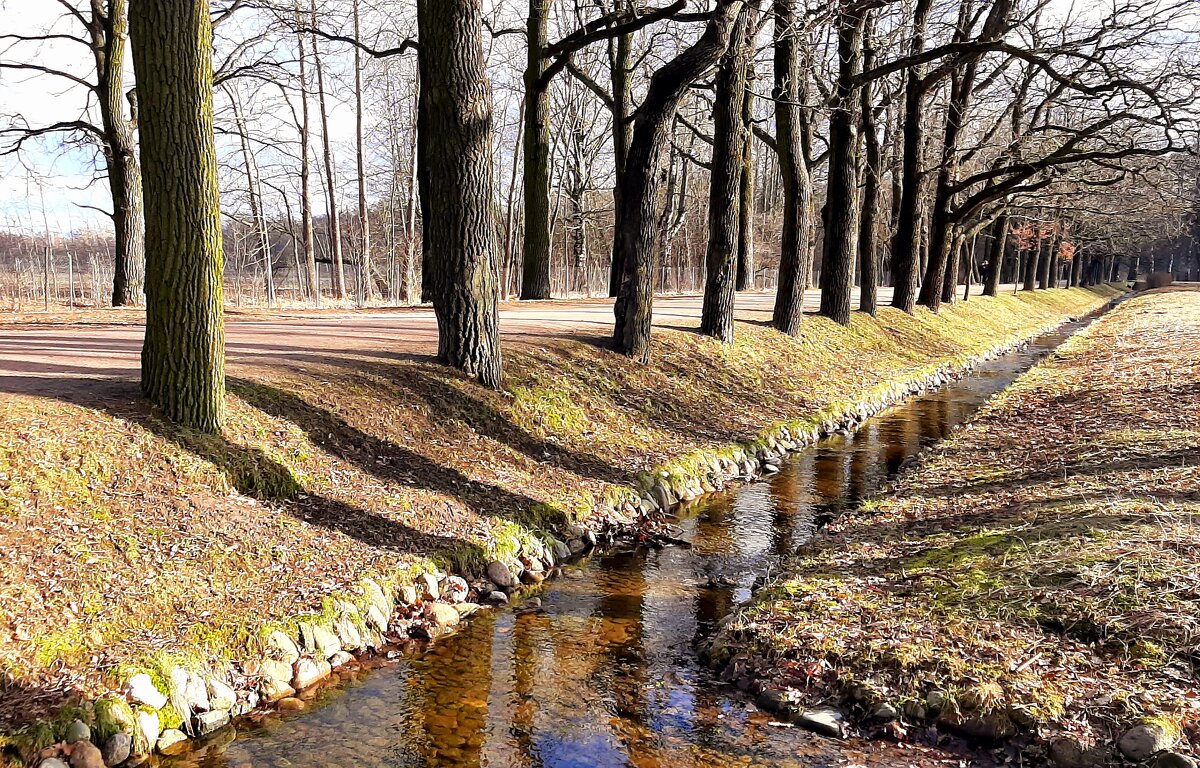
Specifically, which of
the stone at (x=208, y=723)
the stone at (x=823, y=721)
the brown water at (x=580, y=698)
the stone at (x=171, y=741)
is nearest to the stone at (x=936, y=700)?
the brown water at (x=580, y=698)

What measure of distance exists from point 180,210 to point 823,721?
5665 mm

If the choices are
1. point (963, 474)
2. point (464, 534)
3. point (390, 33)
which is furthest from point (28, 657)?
point (390, 33)

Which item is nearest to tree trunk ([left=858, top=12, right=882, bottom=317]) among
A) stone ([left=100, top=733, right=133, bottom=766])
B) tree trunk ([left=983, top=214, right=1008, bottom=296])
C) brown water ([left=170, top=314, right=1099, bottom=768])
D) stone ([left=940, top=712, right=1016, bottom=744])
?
brown water ([left=170, top=314, right=1099, bottom=768])

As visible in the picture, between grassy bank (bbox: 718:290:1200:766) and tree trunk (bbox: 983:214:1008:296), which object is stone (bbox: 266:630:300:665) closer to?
grassy bank (bbox: 718:290:1200:766)

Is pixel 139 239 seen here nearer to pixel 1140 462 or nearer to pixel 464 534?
pixel 464 534

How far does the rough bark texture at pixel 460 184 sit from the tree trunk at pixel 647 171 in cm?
266

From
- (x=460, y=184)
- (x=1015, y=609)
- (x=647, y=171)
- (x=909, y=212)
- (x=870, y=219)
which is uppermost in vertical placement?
(x=909, y=212)

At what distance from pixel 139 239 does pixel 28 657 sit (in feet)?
51.4

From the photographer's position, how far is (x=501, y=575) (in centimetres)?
684

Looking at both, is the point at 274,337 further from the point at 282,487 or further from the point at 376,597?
the point at 376,597

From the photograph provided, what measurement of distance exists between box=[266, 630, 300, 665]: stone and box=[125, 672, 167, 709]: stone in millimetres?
701

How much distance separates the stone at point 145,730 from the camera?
431 centimetres

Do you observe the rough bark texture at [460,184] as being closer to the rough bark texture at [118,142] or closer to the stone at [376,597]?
the stone at [376,597]

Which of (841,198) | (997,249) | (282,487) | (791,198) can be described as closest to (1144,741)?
(282,487)
